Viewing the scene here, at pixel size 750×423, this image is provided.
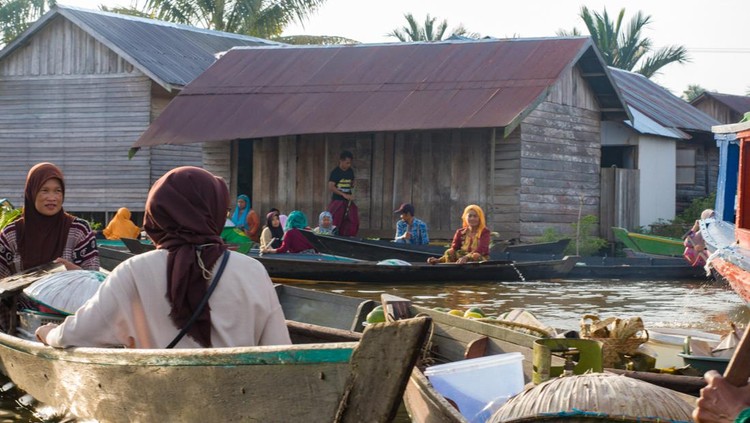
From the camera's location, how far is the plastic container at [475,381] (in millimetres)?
4672

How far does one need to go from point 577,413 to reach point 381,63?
640 inches

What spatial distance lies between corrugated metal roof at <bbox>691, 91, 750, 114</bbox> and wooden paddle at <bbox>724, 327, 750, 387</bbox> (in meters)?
33.1

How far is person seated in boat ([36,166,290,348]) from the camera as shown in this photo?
152 inches

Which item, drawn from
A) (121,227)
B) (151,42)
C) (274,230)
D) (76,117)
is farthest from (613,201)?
(76,117)

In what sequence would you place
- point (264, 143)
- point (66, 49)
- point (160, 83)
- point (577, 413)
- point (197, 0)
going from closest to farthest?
point (577, 413), point (264, 143), point (160, 83), point (66, 49), point (197, 0)

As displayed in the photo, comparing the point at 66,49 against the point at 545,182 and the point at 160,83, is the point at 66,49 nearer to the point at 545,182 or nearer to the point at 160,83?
the point at 160,83

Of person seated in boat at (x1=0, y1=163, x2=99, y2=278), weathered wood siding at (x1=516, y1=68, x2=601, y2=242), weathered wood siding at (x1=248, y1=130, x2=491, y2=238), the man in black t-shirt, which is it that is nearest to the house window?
weathered wood siding at (x1=516, y1=68, x2=601, y2=242)

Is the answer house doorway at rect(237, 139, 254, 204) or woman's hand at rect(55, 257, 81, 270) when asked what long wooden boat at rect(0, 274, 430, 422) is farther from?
house doorway at rect(237, 139, 254, 204)

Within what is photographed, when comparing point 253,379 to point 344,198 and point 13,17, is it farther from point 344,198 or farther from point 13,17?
point 13,17

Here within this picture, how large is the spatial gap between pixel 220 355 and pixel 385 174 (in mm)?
14873

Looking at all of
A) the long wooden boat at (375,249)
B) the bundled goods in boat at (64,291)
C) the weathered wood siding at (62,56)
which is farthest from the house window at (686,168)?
the bundled goods in boat at (64,291)

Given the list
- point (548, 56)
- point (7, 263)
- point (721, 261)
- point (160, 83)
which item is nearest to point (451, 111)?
point (548, 56)

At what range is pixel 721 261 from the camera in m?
11.5

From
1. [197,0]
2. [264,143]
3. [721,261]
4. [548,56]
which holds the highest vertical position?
[197,0]
